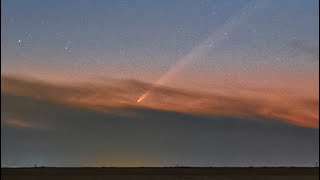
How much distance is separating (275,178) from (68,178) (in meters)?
30.5

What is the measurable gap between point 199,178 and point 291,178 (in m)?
16.1

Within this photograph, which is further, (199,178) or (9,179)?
(199,178)

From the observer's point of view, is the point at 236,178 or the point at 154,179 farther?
the point at 236,178

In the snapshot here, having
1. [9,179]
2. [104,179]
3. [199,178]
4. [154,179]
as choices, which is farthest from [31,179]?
[199,178]

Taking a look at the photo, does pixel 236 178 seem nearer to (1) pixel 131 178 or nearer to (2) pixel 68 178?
(1) pixel 131 178

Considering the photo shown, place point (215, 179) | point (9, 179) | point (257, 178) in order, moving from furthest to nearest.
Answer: point (257, 178) < point (215, 179) < point (9, 179)

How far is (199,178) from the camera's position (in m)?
75.9

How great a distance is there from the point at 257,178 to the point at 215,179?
8.88 meters

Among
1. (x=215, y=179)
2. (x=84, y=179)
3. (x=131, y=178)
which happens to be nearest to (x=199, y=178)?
(x=215, y=179)

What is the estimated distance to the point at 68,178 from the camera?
7519 cm

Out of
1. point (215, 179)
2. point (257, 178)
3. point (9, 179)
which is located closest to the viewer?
point (9, 179)

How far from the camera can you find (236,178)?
7956 cm

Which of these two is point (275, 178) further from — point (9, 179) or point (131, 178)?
point (9, 179)

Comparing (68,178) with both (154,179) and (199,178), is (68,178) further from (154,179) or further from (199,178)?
(199,178)
